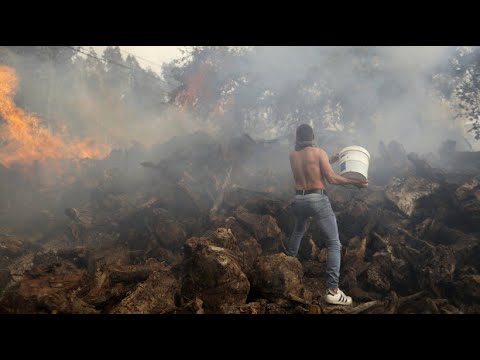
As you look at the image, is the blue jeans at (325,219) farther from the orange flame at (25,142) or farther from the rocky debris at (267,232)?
the orange flame at (25,142)

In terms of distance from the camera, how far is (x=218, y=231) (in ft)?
14.3

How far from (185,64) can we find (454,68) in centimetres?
1460

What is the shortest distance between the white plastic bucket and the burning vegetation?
1405 millimetres

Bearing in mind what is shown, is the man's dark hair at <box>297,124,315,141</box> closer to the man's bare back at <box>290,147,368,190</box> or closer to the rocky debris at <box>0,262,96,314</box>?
the man's bare back at <box>290,147,368,190</box>

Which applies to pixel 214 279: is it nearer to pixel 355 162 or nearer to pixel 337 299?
pixel 337 299

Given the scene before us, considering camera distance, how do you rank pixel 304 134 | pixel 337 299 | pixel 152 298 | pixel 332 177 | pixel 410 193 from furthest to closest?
1. pixel 410 193
2. pixel 304 134
3. pixel 332 177
4. pixel 337 299
5. pixel 152 298

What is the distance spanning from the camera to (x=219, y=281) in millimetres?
3381

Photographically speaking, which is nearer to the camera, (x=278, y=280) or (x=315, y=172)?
(x=278, y=280)

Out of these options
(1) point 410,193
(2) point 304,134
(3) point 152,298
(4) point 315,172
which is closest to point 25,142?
(3) point 152,298

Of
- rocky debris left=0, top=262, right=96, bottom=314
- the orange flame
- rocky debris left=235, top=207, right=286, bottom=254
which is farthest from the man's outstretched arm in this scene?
the orange flame

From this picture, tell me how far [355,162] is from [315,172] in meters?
0.68

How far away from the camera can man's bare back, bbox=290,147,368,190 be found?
424 cm

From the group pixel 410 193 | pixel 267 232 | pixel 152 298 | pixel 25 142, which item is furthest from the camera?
pixel 25 142

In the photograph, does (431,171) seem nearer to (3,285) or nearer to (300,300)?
(300,300)
